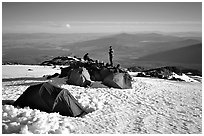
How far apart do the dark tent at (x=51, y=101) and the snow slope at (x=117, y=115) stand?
391mm

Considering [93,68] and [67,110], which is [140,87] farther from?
[67,110]

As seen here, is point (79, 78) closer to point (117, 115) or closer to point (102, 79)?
point (102, 79)

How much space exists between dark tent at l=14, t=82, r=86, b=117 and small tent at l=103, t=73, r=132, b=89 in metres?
5.41

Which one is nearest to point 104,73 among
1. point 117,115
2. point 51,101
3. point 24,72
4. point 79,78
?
point 79,78

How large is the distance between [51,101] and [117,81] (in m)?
6.49

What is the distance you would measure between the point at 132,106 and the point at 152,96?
2.69 meters

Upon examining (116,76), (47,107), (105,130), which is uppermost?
(116,76)

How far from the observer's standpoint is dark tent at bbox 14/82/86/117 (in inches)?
374

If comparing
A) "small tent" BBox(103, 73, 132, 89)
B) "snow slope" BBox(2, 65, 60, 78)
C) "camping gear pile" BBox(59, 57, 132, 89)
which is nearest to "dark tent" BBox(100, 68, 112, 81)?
"camping gear pile" BBox(59, 57, 132, 89)

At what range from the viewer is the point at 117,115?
981cm

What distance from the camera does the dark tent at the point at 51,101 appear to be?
9.49m

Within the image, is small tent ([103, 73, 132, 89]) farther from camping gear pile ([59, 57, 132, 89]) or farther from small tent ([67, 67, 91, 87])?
small tent ([67, 67, 91, 87])

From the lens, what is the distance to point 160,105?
11.5 metres

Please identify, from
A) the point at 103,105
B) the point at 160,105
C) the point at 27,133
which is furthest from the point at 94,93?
the point at 27,133
